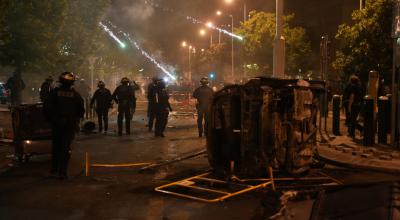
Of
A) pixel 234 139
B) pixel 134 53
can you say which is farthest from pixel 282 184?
pixel 134 53

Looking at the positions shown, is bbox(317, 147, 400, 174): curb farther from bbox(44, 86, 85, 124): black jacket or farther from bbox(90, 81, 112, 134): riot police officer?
bbox(90, 81, 112, 134): riot police officer

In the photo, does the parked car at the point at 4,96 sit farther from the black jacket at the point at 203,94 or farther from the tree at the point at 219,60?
the black jacket at the point at 203,94

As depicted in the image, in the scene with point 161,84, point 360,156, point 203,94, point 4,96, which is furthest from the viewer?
point 4,96

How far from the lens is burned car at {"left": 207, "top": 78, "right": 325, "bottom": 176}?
8133mm

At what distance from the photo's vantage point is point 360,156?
1098 cm

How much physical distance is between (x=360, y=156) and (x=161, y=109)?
6539 mm

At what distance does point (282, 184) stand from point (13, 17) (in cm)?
1884

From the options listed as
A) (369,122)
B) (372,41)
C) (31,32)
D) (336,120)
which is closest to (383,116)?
(369,122)

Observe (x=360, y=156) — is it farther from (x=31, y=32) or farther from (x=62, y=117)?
(x=31, y=32)

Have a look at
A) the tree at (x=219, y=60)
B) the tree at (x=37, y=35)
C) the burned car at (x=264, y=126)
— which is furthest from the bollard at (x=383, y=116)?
the tree at (x=219, y=60)

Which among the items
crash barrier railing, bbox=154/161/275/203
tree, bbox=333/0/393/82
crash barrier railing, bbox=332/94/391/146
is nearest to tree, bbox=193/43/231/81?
Answer: tree, bbox=333/0/393/82

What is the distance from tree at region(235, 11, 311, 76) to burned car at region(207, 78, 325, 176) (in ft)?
96.3

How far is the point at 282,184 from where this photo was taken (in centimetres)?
816

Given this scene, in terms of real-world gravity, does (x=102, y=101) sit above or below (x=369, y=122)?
above
